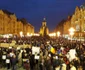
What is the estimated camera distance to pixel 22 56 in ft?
84.7

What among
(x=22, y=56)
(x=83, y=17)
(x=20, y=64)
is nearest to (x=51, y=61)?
(x=22, y=56)

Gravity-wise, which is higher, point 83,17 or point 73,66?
point 83,17

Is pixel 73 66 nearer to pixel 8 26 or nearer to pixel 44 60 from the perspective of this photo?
pixel 44 60

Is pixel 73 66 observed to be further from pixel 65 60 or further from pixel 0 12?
pixel 0 12

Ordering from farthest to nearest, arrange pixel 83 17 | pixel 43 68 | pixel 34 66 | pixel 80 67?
Result: pixel 83 17 → pixel 34 66 → pixel 43 68 → pixel 80 67

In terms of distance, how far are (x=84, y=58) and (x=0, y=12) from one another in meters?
97.5

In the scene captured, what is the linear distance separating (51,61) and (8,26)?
104121mm

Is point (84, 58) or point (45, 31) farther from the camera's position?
point (45, 31)

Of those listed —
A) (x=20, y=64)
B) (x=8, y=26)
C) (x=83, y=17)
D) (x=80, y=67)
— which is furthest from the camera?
(x=8, y=26)

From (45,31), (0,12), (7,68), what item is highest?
(0,12)

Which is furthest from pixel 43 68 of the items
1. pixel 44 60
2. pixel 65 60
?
pixel 65 60

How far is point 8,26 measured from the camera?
12488 cm

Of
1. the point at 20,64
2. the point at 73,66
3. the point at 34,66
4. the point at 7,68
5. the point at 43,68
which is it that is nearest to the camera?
the point at 73,66

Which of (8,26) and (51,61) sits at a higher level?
(8,26)
